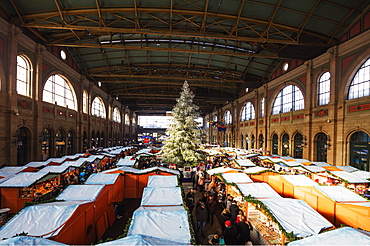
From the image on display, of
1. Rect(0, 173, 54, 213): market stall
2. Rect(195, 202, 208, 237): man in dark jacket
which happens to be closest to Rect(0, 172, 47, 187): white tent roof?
Rect(0, 173, 54, 213): market stall

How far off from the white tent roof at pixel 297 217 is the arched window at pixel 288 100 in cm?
1942

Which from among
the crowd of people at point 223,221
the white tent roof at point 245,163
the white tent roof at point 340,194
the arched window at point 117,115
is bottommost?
the crowd of people at point 223,221

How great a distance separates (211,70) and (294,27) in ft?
46.5

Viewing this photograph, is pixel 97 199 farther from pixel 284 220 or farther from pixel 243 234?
pixel 284 220

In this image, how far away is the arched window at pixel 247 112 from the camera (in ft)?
116

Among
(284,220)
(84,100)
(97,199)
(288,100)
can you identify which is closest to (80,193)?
(97,199)

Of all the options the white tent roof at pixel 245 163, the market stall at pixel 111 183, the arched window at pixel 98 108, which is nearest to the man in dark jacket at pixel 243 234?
the market stall at pixel 111 183

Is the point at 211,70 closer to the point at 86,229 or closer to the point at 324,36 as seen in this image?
the point at 324,36

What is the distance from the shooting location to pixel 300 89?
909 inches

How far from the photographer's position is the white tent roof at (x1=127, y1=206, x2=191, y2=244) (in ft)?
16.2

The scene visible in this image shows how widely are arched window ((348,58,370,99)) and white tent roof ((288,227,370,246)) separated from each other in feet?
51.5

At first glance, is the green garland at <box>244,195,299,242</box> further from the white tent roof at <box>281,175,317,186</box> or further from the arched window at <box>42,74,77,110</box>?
the arched window at <box>42,74,77,110</box>

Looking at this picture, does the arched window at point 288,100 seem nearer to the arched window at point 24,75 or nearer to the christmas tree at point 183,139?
the christmas tree at point 183,139

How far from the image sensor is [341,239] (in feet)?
13.3
